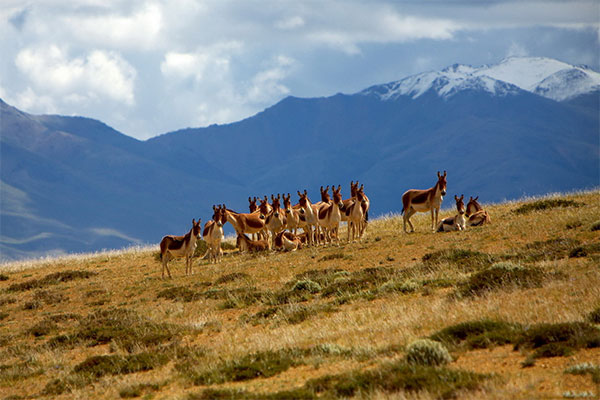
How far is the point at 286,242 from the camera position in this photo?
32.2 m

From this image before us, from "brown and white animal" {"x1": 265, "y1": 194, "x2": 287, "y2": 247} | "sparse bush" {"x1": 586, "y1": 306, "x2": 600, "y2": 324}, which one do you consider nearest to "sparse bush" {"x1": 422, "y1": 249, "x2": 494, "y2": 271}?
"sparse bush" {"x1": 586, "y1": 306, "x2": 600, "y2": 324}

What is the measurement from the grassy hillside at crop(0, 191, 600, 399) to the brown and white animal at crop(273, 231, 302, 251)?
9.44ft

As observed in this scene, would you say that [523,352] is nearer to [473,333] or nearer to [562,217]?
[473,333]

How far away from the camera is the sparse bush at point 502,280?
1700 centimetres

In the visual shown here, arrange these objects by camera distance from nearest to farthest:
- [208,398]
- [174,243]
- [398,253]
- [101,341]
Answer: [208,398] < [101,341] < [398,253] < [174,243]

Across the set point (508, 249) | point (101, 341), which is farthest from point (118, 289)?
point (508, 249)

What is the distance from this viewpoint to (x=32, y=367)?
1653 centimetres

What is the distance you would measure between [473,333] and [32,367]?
9431mm

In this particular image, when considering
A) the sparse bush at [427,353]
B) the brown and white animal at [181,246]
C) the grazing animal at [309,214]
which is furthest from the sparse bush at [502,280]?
the grazing animal at [309,214]

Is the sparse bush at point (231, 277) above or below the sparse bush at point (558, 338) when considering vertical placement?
above

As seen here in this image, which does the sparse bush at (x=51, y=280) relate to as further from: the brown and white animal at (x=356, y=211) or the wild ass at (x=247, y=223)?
the brown and white animal at (x=356, y=211)

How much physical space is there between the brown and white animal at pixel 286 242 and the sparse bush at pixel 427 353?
1964cm

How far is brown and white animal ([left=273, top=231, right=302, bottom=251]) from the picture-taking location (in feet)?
106

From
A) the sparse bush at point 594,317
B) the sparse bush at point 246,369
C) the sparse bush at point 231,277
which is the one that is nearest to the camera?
the sparse bush at point 246,369
